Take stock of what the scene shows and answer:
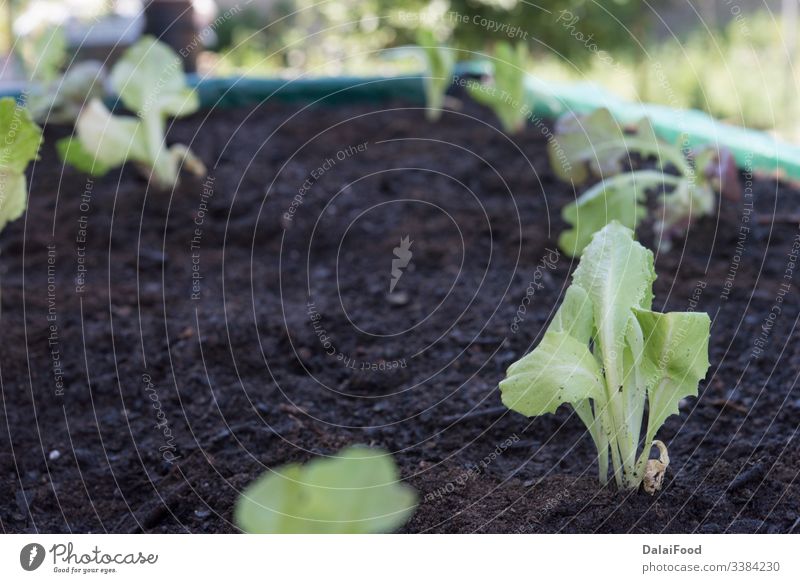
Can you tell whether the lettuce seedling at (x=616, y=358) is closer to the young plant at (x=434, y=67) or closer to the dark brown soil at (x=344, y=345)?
the dark brown soil at (x=344, y=345)

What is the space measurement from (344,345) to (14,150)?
67cm

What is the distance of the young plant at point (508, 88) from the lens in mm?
2738

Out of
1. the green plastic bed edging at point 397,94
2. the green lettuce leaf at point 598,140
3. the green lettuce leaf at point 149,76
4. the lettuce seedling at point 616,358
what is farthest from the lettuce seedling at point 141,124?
the lettuce seedling at point 616,358

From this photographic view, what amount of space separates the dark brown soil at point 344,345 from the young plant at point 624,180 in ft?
0.29

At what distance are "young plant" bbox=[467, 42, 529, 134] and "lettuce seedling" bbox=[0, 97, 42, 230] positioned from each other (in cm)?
147

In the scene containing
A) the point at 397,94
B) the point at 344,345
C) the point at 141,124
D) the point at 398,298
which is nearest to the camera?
the point at 344,345

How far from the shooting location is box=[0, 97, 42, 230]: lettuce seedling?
54.9 inches

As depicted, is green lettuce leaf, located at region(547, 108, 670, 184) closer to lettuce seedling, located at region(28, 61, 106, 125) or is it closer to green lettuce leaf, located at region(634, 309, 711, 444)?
green lettuce leaf, located at region(634, 309, 711, 444)

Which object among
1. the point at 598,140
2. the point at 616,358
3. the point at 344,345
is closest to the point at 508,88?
the point at 598,140

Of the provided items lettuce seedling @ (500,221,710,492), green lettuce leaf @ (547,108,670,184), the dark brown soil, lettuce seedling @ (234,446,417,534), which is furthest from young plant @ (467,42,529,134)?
lettuce seedling @ (234,446,417,534)

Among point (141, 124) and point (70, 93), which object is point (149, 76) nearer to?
point (141, 124)

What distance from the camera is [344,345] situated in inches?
68.6
